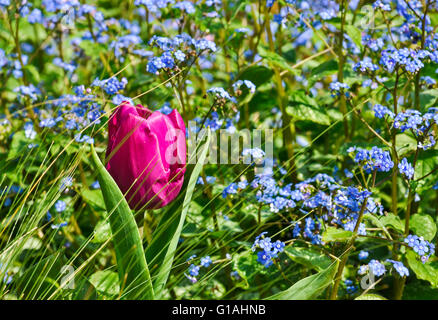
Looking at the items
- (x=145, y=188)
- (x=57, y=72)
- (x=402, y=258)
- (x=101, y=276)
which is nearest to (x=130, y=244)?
(x=145, y=188)

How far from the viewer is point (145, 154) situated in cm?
139

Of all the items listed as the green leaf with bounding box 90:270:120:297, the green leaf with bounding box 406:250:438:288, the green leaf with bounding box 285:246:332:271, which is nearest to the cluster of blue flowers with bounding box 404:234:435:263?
the green leaf with bounding box 406:250:438:288

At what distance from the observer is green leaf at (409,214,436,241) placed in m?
1.91

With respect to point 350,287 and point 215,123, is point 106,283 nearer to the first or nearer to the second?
point 215,123

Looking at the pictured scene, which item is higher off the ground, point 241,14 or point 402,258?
point 241,14

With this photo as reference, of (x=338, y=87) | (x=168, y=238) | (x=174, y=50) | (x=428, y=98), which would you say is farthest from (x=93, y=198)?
(x=428, y=98)

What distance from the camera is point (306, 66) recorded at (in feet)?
9.82


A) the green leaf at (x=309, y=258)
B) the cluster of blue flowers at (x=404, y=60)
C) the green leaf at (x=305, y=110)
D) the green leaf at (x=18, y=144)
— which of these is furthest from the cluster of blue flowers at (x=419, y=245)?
the green leaf at (x=18, y=144)

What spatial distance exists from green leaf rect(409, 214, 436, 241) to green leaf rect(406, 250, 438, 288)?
0.29 feet

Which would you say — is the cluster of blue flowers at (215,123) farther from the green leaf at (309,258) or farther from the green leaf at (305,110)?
the green leaf at (309,258)

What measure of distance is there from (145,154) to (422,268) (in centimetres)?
102

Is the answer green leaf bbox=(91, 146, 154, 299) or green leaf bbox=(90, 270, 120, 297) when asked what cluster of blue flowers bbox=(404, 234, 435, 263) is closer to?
green leaf bbox=(91, 146, 154, 299)
